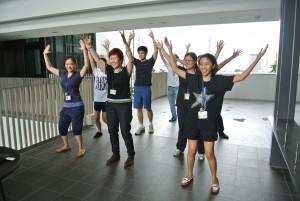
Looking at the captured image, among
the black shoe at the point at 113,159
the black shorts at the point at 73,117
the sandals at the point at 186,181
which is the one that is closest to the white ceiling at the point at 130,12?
the black shorts at the point at 73,117

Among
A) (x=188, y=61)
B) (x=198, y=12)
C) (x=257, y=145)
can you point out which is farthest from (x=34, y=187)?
(x=198, y=12)

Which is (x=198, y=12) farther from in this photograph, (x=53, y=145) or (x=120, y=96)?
(x=53, y=145)

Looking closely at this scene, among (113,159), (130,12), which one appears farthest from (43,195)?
(130,12)

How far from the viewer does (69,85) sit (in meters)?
3.30

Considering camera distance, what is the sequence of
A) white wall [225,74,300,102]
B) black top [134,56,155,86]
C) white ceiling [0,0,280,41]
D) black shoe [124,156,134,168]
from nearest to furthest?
black shoe [124,156,134,168] < black top [134,56,155,86] < white ceiling [0,0,280,41] < white wall [225,74,300,102]

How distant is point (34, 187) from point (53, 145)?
1375 millimetres

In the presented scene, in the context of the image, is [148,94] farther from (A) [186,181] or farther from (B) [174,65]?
(A) [186,181]

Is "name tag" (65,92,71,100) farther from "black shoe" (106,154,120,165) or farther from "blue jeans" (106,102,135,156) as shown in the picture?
"black shoe" (106,154,120,165)

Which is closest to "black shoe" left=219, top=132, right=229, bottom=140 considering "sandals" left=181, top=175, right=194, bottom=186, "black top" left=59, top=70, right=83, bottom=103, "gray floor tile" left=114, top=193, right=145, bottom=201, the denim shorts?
the denim shorts

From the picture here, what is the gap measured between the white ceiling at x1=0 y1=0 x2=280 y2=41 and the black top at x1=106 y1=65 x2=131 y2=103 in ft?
9.01

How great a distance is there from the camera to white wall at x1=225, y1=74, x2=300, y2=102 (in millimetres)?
8633

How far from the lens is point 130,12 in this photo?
5.65m

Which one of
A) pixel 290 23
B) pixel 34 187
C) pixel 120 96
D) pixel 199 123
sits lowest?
pixel 34 187

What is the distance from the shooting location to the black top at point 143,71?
4.25 metres
